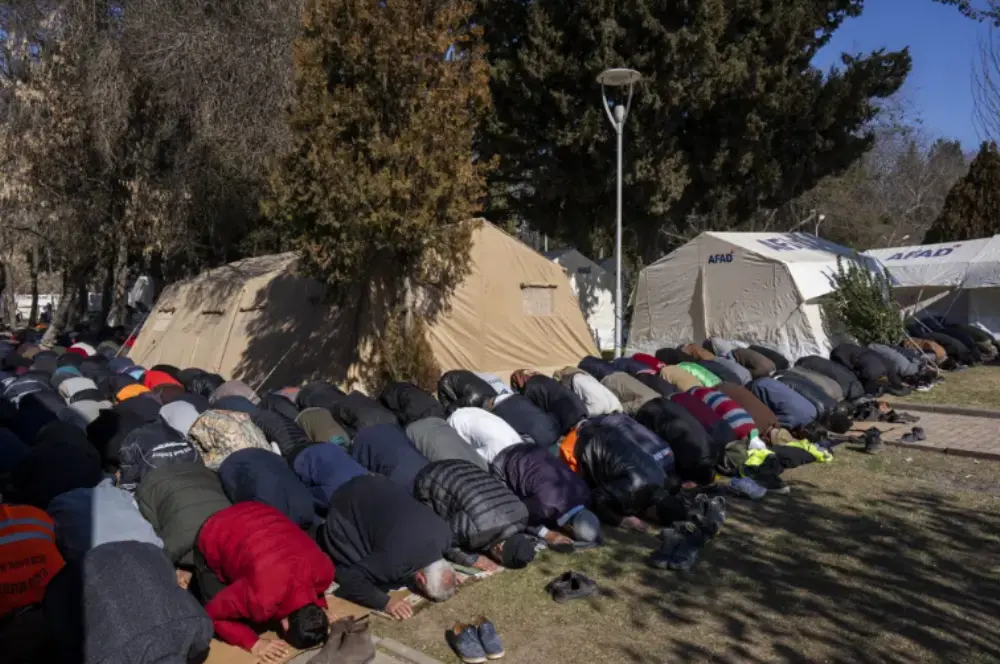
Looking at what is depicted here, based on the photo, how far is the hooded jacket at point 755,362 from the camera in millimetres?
12781

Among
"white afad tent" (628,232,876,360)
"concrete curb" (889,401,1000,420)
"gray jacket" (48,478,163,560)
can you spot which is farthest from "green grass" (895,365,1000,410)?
"gray jacket" (48,478,163,560)

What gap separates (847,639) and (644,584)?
4.57 feet

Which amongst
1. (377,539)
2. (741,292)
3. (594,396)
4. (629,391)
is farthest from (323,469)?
(741,292)

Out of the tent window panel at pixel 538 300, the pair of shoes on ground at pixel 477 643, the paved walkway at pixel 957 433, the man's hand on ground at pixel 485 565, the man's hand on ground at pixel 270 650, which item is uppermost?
the tent window panel at pixel 538 300

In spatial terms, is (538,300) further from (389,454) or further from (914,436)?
(389,454)

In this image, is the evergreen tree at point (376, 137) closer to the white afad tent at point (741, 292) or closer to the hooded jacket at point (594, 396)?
the hooded jacket at point (594, 396)

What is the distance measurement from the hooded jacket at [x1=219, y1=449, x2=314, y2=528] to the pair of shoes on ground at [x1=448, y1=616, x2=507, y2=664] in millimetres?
1688

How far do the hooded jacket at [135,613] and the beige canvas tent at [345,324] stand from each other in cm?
810

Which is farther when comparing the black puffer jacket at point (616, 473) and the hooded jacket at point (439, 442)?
the hooded jacket at point (439, 442)

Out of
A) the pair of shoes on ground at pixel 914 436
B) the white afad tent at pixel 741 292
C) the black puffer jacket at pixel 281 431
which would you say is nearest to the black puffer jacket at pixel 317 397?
the black puffer jacket at pixel 281 431

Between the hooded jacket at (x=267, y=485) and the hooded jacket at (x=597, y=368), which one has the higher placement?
the hooded jacket at (x=597, y=368)

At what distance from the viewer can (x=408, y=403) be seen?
29.5 ft

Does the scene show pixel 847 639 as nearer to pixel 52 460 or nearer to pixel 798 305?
pixel 52 460

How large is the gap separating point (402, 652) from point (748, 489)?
4.21 metres
